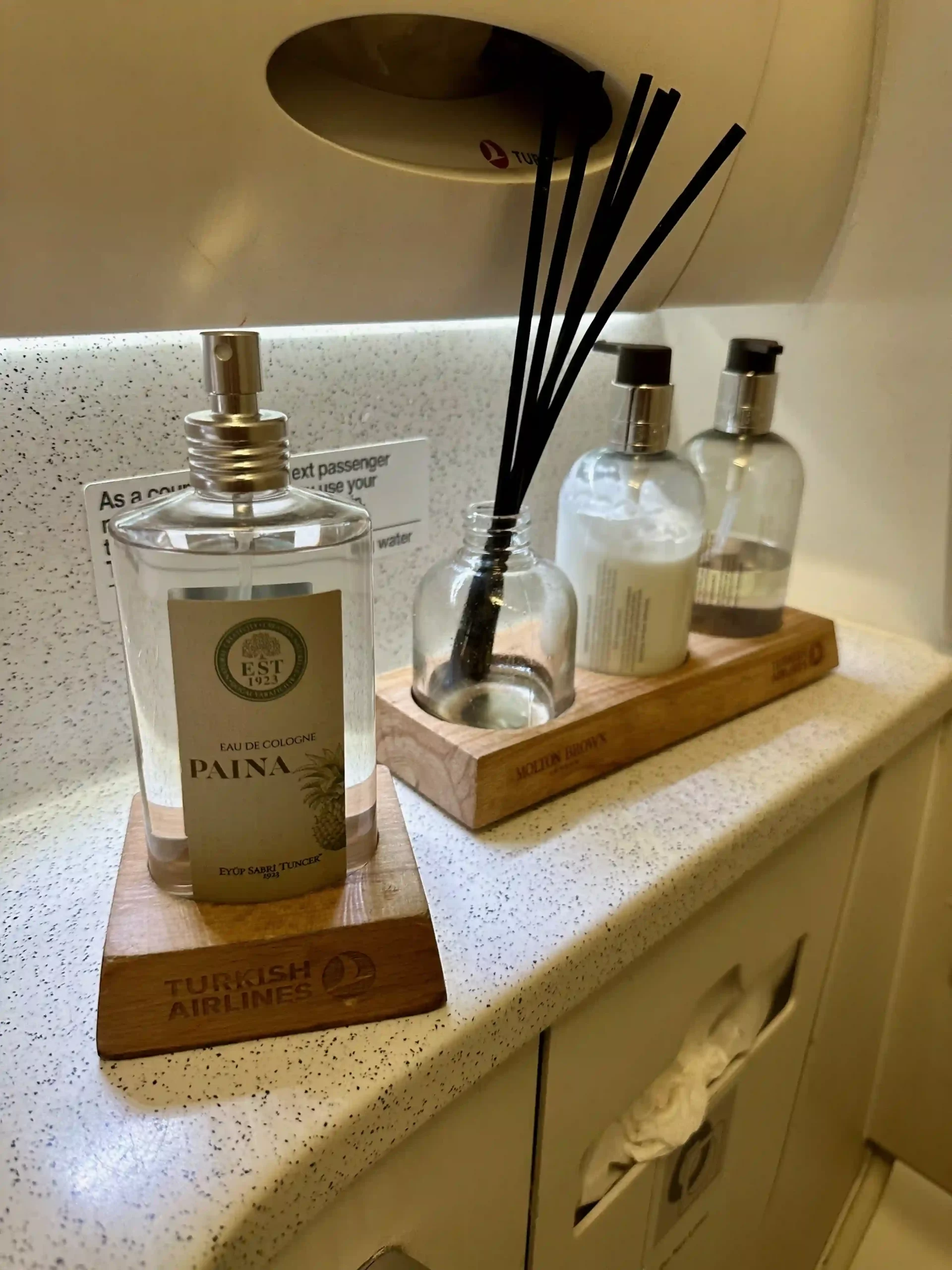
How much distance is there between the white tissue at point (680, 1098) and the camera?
52 cm

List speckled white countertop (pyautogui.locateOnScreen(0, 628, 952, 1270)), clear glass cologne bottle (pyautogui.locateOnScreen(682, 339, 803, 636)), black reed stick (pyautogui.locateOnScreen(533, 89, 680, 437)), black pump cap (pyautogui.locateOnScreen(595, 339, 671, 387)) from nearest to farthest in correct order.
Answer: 1. speckled white countertop (pyautogui.locateOnScreen(0, 628, 952, 1270))
2. black reed stick (pyautogui.locateOnScreen(533, 89, 680, 437))
3. black pump cap (pyautogui.locateOnScreen(595, 339, 671, 387))
4. clear glass cologne bottle (pyautogui.locateOnScreen(682, 339, 803, 636))

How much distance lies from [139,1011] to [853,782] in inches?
17.7

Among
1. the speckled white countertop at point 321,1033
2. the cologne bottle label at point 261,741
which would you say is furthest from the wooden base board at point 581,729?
the cologne bottle label at point 261,741

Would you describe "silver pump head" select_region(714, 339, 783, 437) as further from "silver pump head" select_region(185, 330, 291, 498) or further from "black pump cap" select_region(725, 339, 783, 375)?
"silver pump head" select_region(185, 330, 291, 498)

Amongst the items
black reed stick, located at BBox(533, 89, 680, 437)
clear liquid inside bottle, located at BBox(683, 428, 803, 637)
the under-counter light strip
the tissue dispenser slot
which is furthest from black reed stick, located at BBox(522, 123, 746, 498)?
the tissue dispenser slot

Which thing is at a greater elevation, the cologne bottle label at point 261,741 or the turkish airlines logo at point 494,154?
the turkish airlines logo at point 494,154

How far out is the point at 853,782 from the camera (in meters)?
0.59

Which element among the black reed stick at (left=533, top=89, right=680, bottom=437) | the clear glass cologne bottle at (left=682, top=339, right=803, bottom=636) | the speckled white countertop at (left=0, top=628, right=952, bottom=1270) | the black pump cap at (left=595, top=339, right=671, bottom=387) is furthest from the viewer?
the clear glass cologne bottle at (left=682, top=339, right=803, bottom=636)

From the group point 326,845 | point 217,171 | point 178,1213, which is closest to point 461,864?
point 326,845

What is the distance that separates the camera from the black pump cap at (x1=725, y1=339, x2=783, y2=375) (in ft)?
2.02

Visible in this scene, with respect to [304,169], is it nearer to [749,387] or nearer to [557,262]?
[557,262]

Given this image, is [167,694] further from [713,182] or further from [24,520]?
[713,182]

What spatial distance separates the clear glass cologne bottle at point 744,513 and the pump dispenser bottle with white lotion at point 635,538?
0.25ft

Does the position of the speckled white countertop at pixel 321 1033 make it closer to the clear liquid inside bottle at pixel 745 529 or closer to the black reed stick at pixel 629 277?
the clear liquid inside bottle at pixel 745 529
